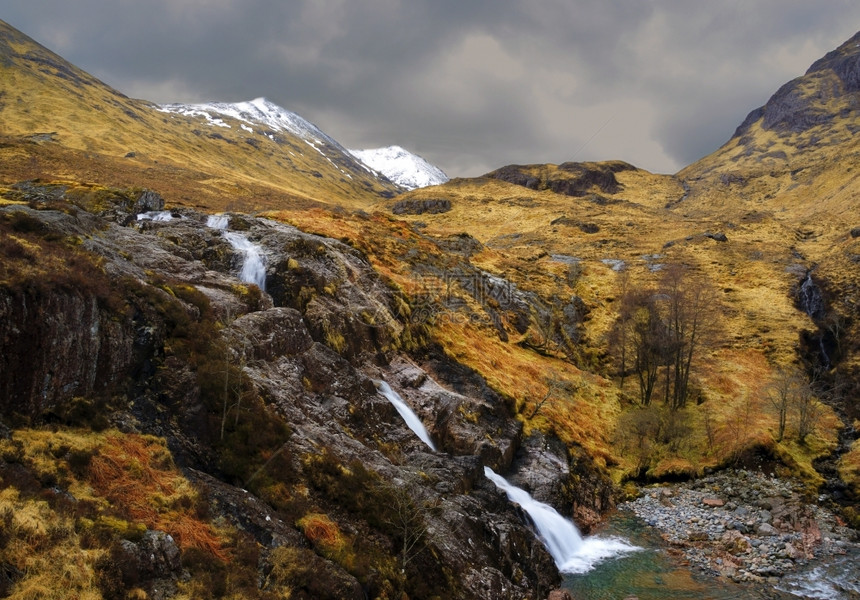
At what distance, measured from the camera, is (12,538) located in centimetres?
933

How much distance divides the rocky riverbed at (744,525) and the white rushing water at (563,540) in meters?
3.71

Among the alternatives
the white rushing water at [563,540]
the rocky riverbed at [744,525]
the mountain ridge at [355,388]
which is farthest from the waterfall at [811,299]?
the white rushing water at [563,540]

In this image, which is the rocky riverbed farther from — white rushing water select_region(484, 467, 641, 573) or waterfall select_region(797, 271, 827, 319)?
waterfall select_region(797, 271, 827, 319)

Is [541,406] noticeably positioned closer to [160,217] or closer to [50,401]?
[50,401]

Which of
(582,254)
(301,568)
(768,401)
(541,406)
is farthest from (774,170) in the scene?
(301,568)

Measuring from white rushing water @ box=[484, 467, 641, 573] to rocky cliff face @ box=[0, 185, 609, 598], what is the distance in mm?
1290

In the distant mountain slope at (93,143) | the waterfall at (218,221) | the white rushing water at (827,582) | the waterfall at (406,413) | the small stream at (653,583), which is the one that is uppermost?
the distant mountain slope at (93,143)

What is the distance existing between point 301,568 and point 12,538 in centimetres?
664

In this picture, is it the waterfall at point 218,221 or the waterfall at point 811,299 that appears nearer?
the waterfall at point 218,221

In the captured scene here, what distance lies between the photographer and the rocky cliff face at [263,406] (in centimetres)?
1458

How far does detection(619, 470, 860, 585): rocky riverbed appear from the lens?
78.8 ft

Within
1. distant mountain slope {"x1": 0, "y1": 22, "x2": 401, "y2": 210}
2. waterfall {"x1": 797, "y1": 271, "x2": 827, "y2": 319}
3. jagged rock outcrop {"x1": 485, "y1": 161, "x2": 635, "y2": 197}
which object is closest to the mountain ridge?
waterfall {"x1": 797, "y1": 271, "x2": 827, "y2": 319}

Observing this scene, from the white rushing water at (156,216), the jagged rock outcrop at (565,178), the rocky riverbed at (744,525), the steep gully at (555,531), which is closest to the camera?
the rocky riverbed at (744,525)

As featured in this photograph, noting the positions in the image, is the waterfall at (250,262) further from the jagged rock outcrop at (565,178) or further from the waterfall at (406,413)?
the jagged rock outcrop at (565,178)
